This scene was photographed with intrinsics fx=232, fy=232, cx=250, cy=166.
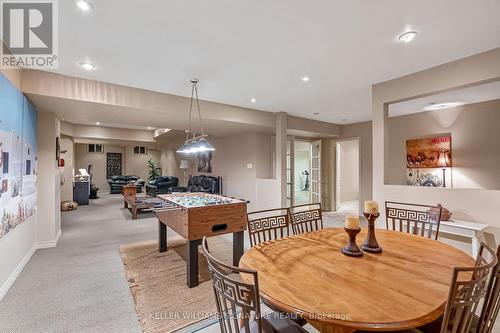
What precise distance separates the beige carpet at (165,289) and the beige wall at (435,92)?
2.58 meters

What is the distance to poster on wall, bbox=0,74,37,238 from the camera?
7.61 feet

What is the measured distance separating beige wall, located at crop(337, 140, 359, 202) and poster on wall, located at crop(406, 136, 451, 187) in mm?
3531

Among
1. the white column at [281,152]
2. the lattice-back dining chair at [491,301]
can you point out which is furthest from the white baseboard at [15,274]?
the white column at [281,152]

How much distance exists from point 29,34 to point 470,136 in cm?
647

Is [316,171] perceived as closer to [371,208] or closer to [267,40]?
[267,40]

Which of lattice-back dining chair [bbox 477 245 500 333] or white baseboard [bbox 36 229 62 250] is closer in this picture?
lattice-back dining chair [bbox 477 245 500 333]

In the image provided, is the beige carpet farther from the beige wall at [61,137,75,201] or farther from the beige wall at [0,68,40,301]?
the beige wall at [61,137,75,201]

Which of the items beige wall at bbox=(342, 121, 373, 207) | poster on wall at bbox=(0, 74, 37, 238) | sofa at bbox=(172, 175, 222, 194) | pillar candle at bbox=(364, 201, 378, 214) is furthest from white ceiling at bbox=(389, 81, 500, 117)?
poster on wall at bbox=(0, 74, 37, 238)

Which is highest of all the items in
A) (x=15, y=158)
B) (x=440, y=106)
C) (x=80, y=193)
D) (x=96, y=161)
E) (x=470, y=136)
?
(x=440, y=106)

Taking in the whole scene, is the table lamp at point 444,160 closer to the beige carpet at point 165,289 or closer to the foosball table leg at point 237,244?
the foosball table leg at point 237,244

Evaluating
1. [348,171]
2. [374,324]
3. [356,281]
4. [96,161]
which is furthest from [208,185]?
[96,161]

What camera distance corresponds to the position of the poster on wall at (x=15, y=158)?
7.61ft

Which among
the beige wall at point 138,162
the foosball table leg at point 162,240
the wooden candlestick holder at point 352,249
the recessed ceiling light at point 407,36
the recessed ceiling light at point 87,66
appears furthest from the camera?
the beige wall at point 138,162

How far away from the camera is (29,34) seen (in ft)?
7.20
